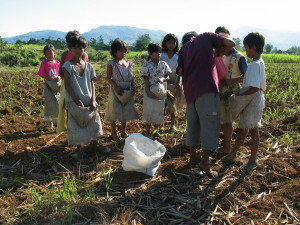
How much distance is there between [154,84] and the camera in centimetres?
375

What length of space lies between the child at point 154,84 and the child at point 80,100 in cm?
81

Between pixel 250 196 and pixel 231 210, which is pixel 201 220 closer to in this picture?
pixel 231 210

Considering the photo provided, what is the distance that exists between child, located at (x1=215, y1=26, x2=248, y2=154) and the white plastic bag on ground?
0.95 m

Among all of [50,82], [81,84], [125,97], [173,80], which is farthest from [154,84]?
[50,82]

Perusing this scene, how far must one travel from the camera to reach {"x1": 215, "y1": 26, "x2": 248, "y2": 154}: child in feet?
9.95

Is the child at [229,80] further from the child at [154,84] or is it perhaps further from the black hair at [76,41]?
the black hair at [76,41]

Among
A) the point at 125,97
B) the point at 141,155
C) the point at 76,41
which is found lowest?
the point at 141,155

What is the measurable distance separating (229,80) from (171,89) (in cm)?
129

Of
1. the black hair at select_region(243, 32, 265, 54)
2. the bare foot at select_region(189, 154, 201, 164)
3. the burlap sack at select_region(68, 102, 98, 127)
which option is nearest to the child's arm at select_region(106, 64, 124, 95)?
the burlap sack at select_region(68, 102, 98, 127)

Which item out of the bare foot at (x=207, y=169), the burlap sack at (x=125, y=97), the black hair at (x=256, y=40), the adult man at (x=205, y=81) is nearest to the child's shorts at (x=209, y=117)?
the adult man at (x=205, y=81)

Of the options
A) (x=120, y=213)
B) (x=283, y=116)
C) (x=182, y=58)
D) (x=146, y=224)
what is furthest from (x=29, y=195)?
(x=283, y=116)

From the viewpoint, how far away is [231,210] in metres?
2.33

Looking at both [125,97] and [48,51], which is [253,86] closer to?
[125,97]

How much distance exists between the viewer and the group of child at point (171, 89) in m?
2.74
